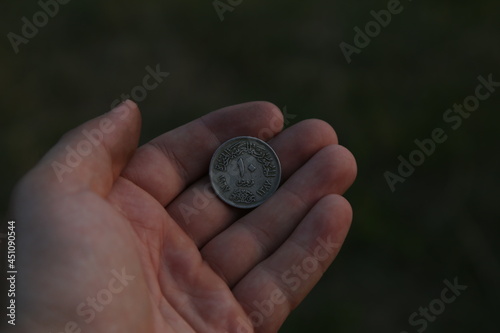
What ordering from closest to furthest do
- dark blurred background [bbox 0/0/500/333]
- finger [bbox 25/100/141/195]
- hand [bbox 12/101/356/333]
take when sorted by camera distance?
hand [bbox 12/101/356/333] < finger [bbox 25/100/141/195] < dark blurred background [bbox 0/0/500/333]

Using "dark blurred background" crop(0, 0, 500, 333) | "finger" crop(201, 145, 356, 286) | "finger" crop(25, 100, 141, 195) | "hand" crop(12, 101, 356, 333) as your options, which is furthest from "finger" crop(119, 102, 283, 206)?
"dark blurred background" crop(0, 0, 500, 333)

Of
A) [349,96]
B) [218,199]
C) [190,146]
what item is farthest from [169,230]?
[349,96]

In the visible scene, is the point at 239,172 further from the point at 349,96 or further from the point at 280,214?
the point at 349,96

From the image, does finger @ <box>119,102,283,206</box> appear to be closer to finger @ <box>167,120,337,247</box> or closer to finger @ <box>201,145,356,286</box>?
finger @ <box>167,120,337,247</box>

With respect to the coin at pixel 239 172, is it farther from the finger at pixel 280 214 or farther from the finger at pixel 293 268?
the finger at pixel 293 268

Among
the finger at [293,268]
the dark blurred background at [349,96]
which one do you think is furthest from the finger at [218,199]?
the dark blurred background at [349,96]
